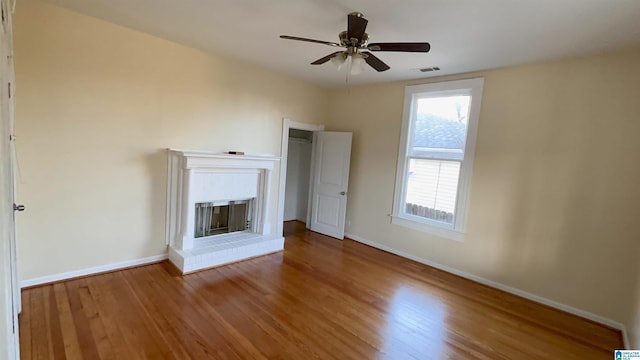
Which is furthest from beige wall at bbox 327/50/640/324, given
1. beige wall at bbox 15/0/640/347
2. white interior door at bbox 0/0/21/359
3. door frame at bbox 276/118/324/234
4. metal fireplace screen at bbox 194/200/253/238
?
white interior door at bbox 0/0/21/359

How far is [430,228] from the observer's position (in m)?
4.24

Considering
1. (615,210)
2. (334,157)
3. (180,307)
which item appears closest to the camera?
(180,307)

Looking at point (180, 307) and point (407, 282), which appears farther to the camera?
point (407, 282)

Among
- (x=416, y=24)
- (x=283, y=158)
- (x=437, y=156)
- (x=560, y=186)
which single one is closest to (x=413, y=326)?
(x=560, y=186)

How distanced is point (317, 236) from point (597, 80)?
4209 mm

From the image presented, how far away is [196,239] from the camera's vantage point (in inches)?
155

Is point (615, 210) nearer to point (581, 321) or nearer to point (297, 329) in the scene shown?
point (581, 321)

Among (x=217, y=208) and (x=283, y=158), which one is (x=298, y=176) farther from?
(x=217, y=208)

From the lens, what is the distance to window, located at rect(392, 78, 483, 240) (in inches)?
153

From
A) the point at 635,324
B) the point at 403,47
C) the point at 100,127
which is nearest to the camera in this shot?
the point at 403,47

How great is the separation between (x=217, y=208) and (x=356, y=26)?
122 inches

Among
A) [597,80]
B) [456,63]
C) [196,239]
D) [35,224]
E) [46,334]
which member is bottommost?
[46,334]

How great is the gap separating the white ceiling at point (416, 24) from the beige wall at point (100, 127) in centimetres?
31

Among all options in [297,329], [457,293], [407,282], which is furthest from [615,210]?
[297,329]
